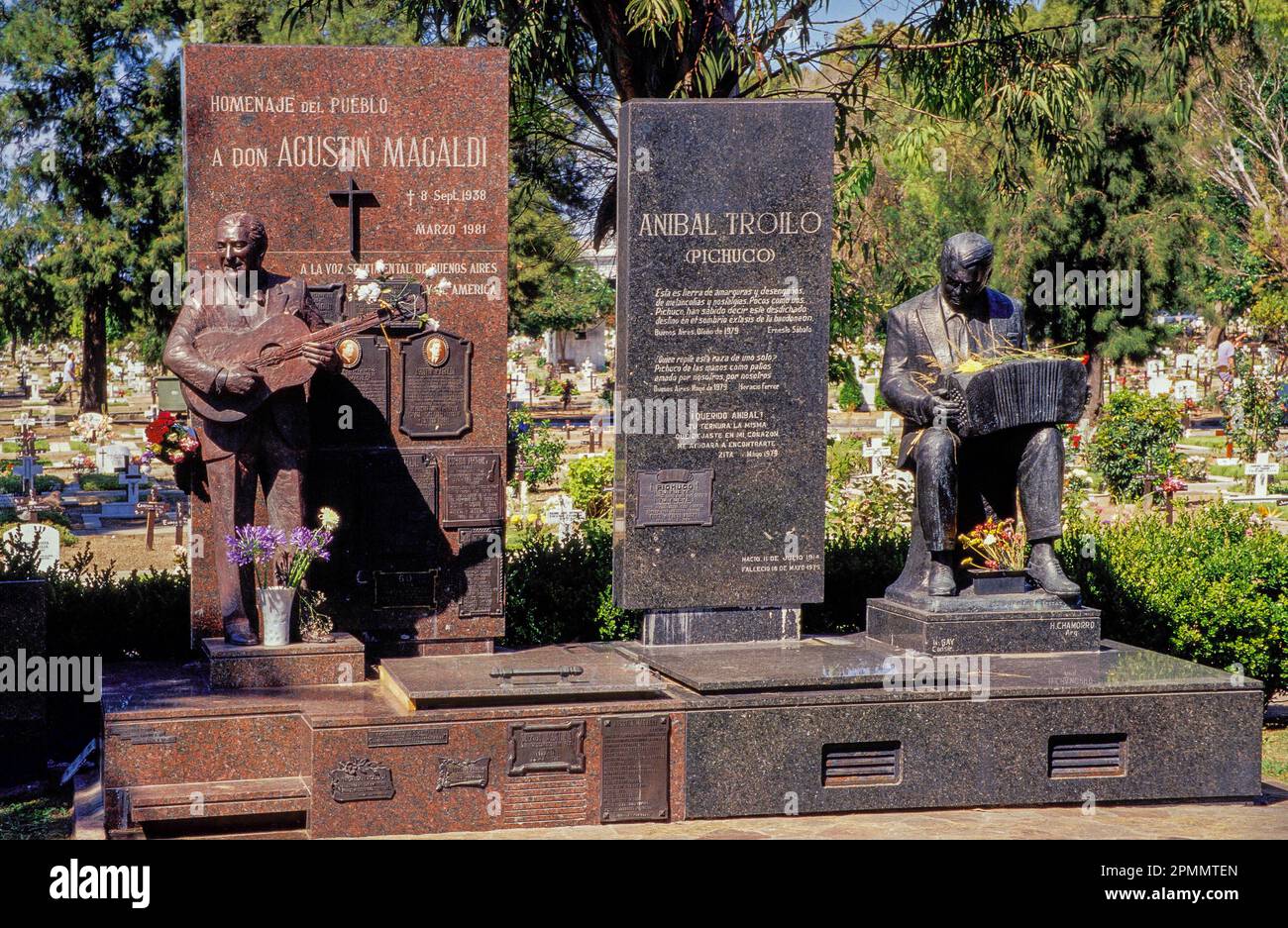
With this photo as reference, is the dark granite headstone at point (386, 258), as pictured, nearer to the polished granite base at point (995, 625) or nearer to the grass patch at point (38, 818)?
the grass patch at point (38, 818)

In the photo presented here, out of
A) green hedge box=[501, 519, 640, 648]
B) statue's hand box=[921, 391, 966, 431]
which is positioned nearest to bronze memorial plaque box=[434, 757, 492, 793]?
green hedge box=[501, 519, 640, 648]

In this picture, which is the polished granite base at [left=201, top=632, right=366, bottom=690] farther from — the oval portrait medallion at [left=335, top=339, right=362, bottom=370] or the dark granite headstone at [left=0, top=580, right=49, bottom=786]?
the oval portrait medallion at [left=335, top=339, right=362, bottom=370]

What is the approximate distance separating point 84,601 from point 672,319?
12.8 feet

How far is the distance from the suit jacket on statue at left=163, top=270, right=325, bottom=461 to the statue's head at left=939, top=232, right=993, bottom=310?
3.52 m

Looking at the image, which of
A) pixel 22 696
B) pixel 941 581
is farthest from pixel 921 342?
pixel 22 696

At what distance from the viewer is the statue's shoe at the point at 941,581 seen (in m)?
8.95

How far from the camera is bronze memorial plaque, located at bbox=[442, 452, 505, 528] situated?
940 cm

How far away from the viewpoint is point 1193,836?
767 centimetres

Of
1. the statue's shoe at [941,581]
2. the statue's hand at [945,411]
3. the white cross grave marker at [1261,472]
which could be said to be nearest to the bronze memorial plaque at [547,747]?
the statue's shoe at [941,581]

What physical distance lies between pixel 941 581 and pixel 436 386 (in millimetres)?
3108

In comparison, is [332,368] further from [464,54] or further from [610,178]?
[610,178]

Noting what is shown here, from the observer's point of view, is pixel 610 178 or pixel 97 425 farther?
pixel 97 425

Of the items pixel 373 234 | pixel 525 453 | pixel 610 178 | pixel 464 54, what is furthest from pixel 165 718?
pixel 525 453

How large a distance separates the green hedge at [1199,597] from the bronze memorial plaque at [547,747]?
4.64 m
